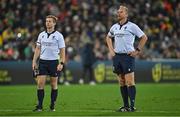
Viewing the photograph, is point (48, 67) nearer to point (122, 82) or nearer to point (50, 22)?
point (50, 22)

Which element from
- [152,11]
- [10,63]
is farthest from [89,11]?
[10,63]

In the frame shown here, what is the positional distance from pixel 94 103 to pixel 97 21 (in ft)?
59.4

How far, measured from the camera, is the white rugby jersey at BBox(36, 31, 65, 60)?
17.0 meters

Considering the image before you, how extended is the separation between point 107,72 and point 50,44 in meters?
18.4

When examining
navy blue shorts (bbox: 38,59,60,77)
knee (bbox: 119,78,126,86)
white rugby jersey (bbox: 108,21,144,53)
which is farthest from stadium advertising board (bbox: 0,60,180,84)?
white rugby jersey (bbox: 108,21,144,53)

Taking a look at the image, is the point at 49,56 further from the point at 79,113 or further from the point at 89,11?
the point at 89,11

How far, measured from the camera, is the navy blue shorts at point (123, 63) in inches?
669

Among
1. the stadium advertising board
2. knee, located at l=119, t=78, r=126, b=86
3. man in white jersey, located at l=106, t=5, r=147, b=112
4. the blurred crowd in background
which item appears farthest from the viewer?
the blurred crowd in background

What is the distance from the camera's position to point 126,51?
17062mm

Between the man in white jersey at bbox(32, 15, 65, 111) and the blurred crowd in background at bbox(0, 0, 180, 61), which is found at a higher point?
the blurred crowd in background at bbox(0, 0, 180, 61)

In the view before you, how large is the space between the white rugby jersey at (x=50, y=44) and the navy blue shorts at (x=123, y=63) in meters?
1.51

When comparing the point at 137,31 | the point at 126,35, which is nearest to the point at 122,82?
the point at 126,35

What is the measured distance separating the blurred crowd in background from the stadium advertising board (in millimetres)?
640

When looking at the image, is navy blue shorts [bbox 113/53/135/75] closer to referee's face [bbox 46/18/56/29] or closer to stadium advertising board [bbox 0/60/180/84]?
referee's face [bbox 46/18/56/29]
